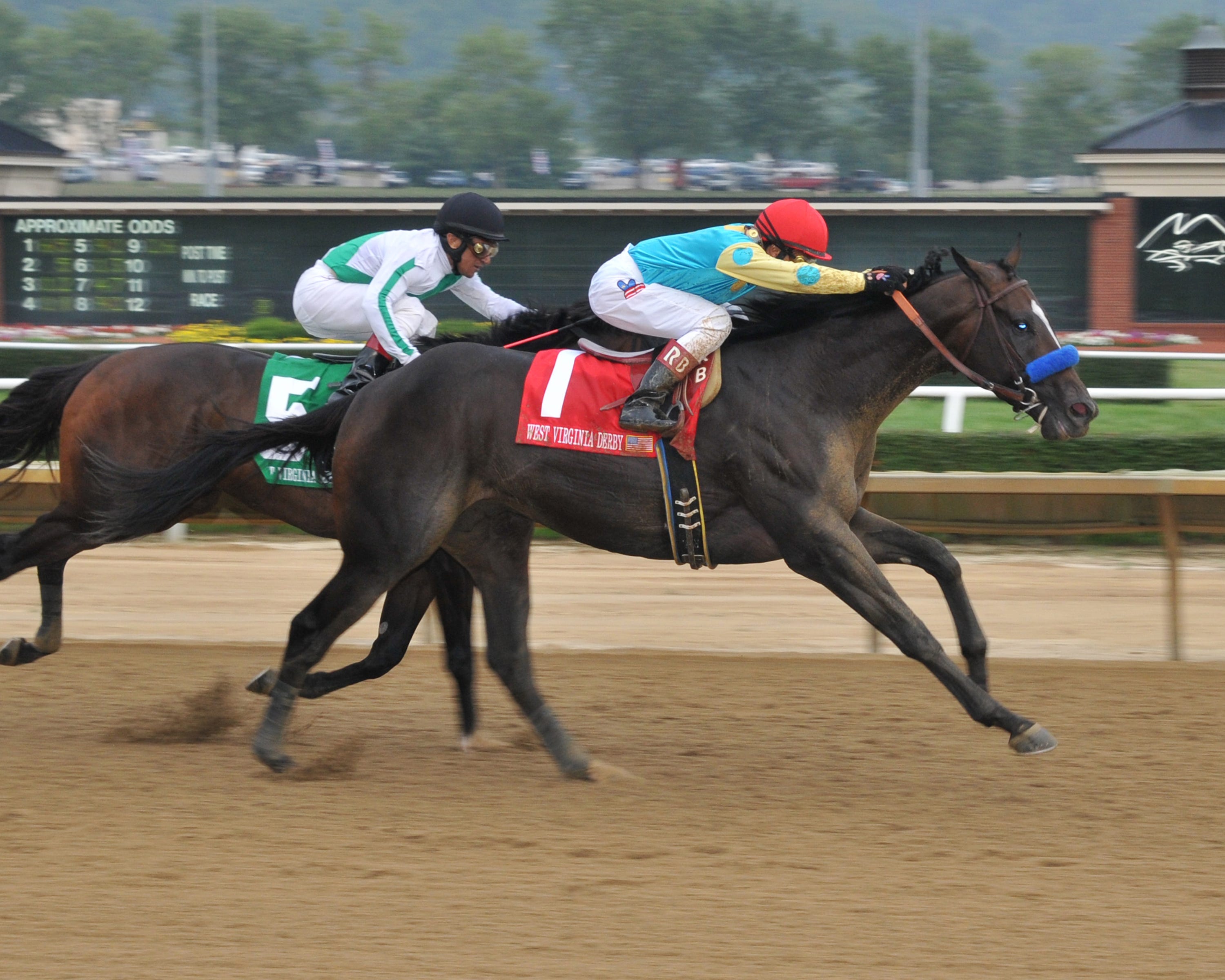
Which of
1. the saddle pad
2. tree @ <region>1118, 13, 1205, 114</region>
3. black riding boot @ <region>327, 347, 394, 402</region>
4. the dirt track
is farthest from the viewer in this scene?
tree @ <region>1118, 13, 1205, 114</region>

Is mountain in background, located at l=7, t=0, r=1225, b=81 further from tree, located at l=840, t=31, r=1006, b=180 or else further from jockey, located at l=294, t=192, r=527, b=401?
jockey, located at l=294, t=192, r=527, b=401

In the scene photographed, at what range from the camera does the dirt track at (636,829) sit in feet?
10.3

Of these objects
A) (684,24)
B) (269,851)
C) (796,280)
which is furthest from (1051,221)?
(684,24)

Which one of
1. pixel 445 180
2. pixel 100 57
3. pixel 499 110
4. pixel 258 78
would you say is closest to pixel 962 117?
pixel 499 110

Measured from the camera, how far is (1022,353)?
14.2 ft

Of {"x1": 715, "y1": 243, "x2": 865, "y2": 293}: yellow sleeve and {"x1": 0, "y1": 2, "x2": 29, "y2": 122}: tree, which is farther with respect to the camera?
{"x1": 0, "y1": 2, "x2": 29, "y2": 122}: tree

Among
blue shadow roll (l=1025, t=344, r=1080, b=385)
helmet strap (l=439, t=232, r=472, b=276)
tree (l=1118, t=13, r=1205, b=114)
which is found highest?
tree (l=1118, t=13, r=1205, b=114)

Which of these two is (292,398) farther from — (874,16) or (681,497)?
(874,16)

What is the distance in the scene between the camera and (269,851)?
12.4ft

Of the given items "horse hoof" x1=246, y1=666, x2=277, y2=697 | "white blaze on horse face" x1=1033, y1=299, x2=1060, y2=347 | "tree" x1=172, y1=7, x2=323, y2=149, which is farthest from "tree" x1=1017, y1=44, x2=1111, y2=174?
"horse hoof" x1=246, y1=666, x2=277, y2=697

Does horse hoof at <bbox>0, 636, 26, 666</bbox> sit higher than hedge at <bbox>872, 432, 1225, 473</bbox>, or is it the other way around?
hedge at <bbox>872, 432, 1225, 473</bbox>

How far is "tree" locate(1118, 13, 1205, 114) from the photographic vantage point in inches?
2763

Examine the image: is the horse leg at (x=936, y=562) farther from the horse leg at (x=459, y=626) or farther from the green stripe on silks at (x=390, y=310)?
the green stripe on silks at (x=390, y=310)

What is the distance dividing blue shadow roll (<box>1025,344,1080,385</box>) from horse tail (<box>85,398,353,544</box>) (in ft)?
6.85
